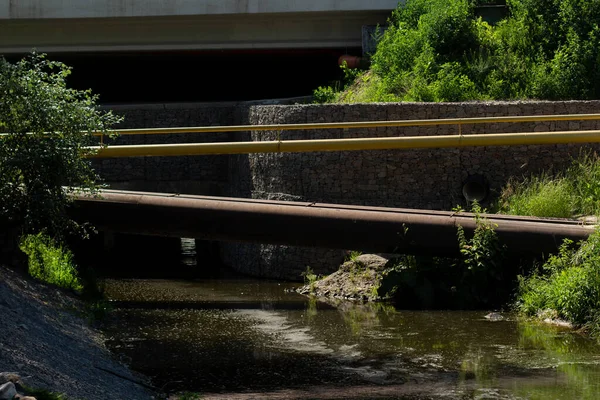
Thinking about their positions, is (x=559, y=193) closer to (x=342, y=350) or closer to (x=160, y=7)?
(x=342, y=350)

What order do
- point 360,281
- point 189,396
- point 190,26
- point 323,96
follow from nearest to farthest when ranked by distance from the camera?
point 189,396 < point 360,281 < point 323,96 < point 190,26

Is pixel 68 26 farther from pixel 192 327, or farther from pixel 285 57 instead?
pixel 192 327

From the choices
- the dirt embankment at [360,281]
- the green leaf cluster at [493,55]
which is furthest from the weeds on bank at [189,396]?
the green leaf cluster at [493,55]

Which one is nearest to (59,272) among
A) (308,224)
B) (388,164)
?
(308,224)

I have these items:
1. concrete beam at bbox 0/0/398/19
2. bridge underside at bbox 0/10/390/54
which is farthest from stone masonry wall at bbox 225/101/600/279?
bridge underside at bbox 0/10/390/54

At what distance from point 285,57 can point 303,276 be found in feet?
52.8

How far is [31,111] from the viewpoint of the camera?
13.9 meters

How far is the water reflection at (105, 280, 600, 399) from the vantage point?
10969 millimetres

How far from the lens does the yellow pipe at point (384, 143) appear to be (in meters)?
17.4

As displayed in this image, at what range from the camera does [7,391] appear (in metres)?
7.21

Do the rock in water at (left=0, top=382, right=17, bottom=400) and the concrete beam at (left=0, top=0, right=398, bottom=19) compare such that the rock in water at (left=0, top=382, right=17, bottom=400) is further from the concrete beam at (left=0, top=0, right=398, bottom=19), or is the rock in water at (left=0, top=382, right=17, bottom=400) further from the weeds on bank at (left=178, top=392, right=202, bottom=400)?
the concrete beam at (left=0, top=0, right=398, bottom=19)

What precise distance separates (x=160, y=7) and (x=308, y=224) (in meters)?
13.1

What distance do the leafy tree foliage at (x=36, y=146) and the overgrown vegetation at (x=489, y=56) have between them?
29.8ft

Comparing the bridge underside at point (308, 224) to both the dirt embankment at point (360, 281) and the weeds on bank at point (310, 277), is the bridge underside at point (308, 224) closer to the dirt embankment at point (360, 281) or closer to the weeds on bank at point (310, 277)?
the dirt embankment at point (360, 281)
